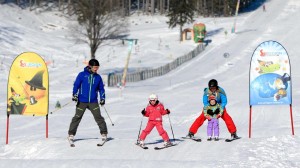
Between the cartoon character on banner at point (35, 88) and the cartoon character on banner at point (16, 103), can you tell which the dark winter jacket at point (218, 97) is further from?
the cartoon character on banner at point (16, 103)

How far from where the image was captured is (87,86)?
514 inches

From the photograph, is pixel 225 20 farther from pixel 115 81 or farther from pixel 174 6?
pixel 115 81

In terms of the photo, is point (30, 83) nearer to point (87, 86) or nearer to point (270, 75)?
point (87, 86)

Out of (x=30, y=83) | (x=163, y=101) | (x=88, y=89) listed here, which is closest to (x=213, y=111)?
(x=88, y=89)

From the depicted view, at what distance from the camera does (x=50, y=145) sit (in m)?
13.1

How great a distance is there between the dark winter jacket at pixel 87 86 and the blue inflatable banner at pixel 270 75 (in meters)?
4.09

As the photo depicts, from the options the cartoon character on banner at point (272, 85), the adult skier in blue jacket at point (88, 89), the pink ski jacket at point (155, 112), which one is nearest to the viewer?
the pink ski jacket at point (155, 112)

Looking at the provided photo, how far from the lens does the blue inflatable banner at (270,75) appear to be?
1468 cm

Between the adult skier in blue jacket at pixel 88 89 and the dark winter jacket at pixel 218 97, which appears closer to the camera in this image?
the adult skier in blue jacket at pixel 88 89

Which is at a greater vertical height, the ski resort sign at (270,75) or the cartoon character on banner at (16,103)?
the ski resort sign at (270,75)

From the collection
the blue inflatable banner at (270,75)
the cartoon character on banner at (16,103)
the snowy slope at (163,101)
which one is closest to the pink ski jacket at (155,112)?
the snowy slope at (163,101)

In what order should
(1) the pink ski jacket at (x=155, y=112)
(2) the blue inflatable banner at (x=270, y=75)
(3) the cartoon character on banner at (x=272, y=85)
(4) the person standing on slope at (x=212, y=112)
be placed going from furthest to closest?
(3) the cartoon character on banner at (x=272, y=85) → (2) the blue inflatable banner at (x=270, y=75) → (4) the person standing on slope at (x=212, y=112) → (1) the pink ski jacket at (x=155, y=112)

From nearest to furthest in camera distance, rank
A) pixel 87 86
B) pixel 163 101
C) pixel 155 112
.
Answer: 1. pixel 155 112
2. pixel 87 86
3. pixel 163 101

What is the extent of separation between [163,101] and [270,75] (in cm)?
1702
